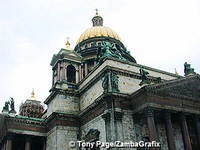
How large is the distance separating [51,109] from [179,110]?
502 inches

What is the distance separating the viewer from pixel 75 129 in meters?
26.6

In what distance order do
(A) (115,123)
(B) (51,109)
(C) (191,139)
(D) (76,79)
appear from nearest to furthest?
(A) (115,123)
(C) (191,139)
(B) (51,109)
(D) (76,79)

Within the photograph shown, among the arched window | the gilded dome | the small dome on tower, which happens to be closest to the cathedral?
the arched window

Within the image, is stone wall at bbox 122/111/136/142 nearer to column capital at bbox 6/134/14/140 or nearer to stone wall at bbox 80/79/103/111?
stone wall at bbox 80/79/103/111

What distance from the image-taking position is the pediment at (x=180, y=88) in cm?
2247

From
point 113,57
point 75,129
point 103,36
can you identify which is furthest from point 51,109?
point 103,36

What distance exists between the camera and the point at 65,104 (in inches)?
1092

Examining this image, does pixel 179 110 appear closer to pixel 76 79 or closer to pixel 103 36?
pixel 76 79

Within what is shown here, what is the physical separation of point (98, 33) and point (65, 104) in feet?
58.9

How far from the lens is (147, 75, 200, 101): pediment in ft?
73.7

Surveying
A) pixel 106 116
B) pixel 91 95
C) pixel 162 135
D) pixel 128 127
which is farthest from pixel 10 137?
pixel 162 135

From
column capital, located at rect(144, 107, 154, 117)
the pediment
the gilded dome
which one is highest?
the gilded dome

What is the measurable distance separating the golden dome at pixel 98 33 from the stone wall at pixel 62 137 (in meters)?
19.5

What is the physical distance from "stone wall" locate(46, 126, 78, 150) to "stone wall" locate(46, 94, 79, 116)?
1.79 metres
